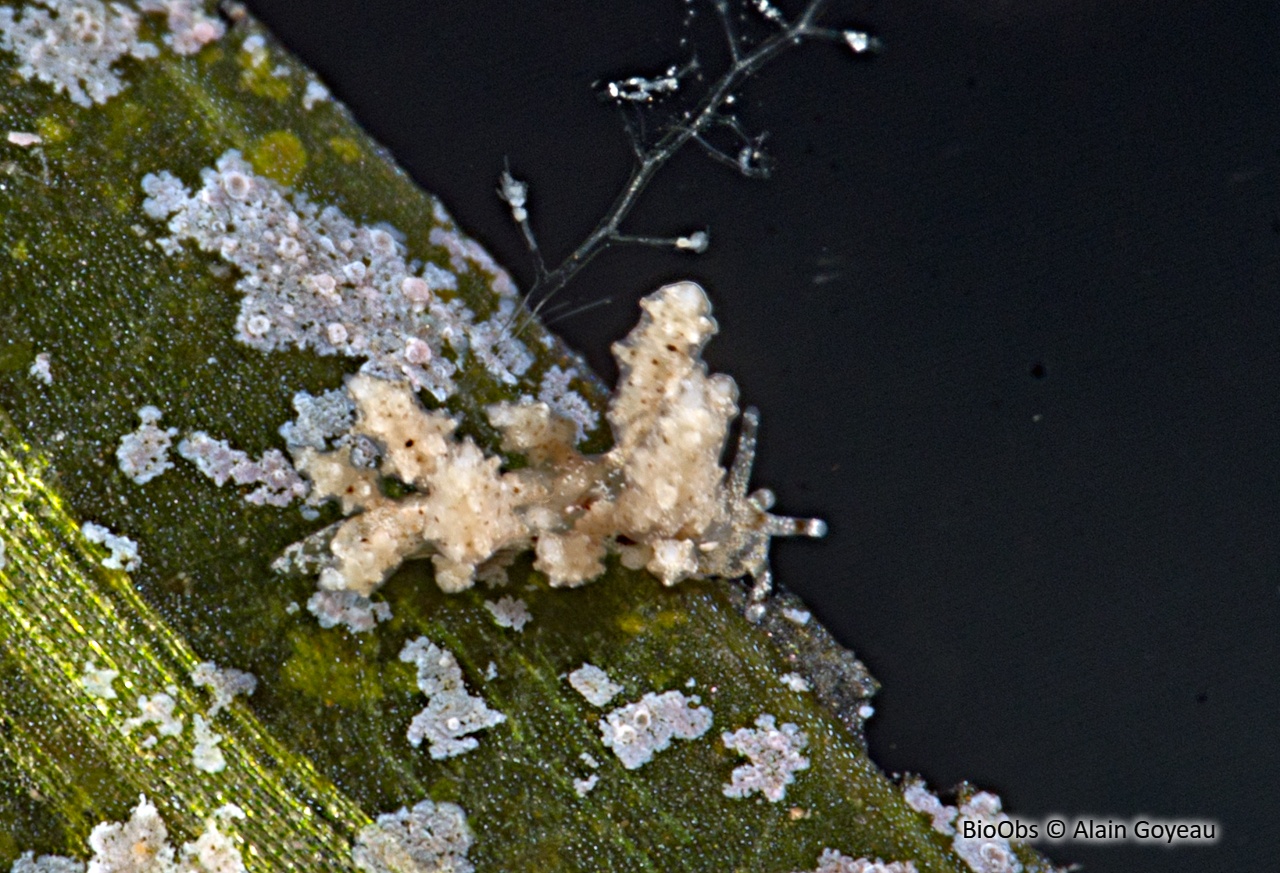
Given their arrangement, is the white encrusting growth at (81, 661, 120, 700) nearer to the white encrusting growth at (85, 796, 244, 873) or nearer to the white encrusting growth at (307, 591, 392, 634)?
the white encrusting growth at (85, 796, 244, 873)

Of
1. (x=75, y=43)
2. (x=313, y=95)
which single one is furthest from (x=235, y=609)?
(x=75, y=43)

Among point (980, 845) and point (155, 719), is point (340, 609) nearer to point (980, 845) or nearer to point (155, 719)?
point (155, 719)

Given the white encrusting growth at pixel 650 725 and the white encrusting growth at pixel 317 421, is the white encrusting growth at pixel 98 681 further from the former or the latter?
the white encrusting growth at pixel 650 725

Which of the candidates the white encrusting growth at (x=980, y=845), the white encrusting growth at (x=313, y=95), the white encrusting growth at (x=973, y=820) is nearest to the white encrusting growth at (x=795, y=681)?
the white encrusting growth at (x=973, y=820)

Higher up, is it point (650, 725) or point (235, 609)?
point (650, 725)

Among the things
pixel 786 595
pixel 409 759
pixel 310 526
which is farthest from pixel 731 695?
pixel 310 526

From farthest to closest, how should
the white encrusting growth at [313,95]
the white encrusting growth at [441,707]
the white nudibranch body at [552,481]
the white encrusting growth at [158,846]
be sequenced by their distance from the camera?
the white encrusting growth at [313,95]
the white encrusting growth at [441,707]
the white encrusting growth at [158,846]
the white nudibranch body at [552,481]
